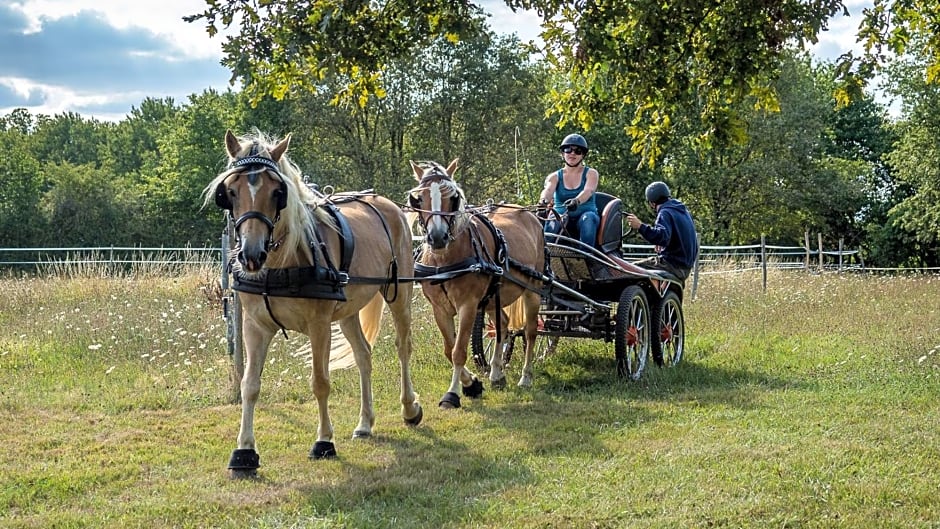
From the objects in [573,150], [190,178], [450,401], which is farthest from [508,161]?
[450,401]

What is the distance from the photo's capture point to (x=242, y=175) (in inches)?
190

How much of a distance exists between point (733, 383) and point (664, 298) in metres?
1.36

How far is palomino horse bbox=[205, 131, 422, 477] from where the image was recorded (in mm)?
4809

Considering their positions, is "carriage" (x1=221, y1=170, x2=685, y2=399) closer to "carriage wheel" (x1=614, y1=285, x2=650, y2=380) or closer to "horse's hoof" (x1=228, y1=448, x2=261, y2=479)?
"carriage wheel" (x1=614, y1=285, x2=650, y2=380)

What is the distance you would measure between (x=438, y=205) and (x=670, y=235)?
10.3 ft

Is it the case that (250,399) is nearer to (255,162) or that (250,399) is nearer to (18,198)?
(255,162)

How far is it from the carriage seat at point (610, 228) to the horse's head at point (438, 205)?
2.30 m

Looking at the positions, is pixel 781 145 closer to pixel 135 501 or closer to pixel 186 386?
pixel 186 386

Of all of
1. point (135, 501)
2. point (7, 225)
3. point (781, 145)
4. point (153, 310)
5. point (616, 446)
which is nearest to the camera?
point (135, 501)

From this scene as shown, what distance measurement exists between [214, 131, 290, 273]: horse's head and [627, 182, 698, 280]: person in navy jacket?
4.76m

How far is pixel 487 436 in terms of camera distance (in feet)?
20.4

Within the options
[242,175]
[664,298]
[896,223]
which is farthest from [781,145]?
[242,175]

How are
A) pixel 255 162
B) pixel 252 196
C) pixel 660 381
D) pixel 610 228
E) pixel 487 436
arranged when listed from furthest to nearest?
pixel 610 228 → pixel 660 381 → pixel 487 436 → pixel 255 162 → pixel 252 196

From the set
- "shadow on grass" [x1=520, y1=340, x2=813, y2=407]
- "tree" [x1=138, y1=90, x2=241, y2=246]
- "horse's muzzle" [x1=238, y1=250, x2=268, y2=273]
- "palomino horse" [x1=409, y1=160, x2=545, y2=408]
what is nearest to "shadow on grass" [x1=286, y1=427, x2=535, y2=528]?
"horse's muzzle" [x1=238, y1=250, x2=268, y2=273]
